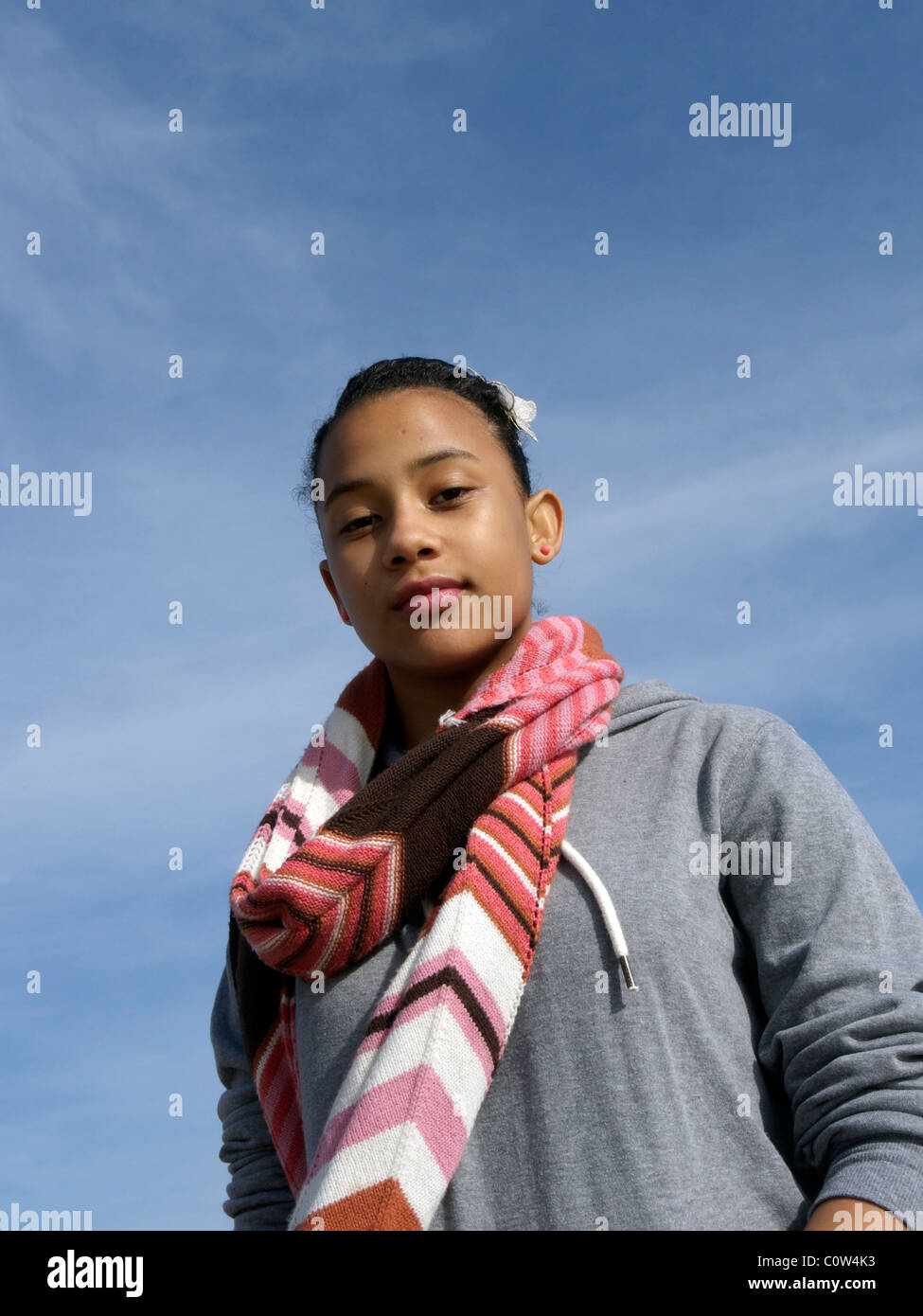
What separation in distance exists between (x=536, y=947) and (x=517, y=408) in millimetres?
1405

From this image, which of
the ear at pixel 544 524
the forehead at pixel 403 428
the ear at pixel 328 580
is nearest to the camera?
the forehead at pixel 403 428

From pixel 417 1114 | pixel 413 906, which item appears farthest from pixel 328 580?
pixel 417 1114

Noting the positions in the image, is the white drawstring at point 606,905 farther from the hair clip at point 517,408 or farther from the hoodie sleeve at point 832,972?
the hair clip at point 517,408

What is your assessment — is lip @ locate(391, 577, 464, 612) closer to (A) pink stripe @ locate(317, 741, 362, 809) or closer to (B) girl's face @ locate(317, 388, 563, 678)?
(B) girl's face @ locate(317, 388, 563, 678)

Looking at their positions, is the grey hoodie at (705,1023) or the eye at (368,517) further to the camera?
the eye at (368,517)

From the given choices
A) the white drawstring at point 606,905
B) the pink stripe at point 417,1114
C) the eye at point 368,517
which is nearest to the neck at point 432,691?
the eye at point 368,517

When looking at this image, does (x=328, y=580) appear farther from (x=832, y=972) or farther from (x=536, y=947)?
(x=832, y=972)

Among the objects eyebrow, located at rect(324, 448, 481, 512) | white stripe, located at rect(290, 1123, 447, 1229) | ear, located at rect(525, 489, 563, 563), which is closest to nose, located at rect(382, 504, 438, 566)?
eyebrow, located at rect(324, 448, 481, 512)

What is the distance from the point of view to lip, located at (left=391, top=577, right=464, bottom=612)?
2602 mm

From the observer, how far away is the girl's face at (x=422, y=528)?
263 cm

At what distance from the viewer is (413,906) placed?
2.32m

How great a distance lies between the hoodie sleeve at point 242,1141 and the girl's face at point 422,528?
880 millimetres

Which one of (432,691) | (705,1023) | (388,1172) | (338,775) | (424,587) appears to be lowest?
(388,1172)
